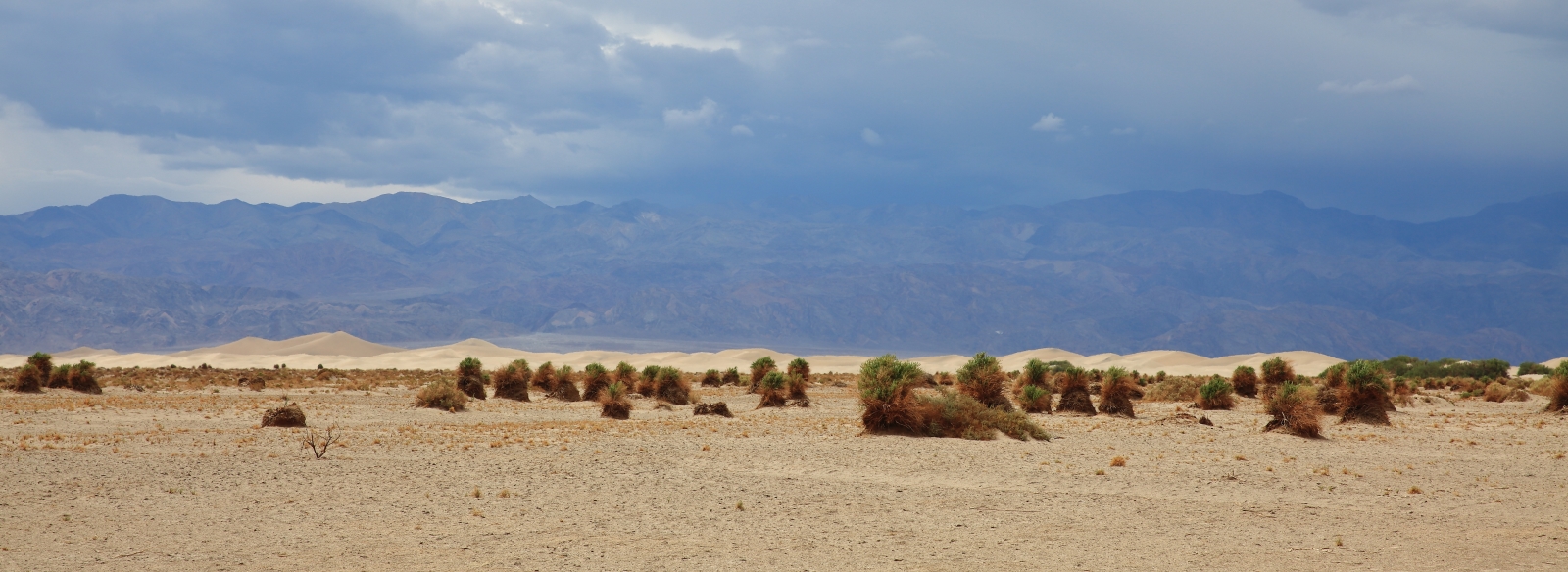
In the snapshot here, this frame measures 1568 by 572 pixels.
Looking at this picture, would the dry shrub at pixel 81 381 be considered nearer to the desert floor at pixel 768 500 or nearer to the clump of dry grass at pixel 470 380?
the clump of dry grass at pixel 470 380

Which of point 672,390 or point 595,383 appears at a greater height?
point 595,383

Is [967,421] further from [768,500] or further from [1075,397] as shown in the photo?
[1075,397]

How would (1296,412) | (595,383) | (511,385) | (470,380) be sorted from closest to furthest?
(1296,412) < (470,380) < (511,385) < (595,383)

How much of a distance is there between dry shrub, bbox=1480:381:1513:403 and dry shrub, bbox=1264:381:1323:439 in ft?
45.7

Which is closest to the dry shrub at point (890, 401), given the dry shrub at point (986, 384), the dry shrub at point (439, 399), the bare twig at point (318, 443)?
the dry shrub at point (986, 384)

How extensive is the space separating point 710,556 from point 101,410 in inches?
766

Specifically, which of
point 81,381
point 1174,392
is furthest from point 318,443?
point 1174,392

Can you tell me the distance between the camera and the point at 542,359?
86.6 meters

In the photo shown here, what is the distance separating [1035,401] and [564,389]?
46.1ft

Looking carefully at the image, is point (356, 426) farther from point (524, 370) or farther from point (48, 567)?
point (524, 370)

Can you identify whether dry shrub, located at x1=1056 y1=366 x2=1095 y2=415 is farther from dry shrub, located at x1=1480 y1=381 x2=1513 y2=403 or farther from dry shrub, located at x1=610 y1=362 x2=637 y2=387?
dry shrub, located at x1=610 y1=362 x2=637 y2=387

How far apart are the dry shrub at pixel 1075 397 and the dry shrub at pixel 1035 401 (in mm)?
446

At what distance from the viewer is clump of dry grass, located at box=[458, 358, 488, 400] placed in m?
29.5

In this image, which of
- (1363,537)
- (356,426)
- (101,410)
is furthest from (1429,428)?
(101,410)
